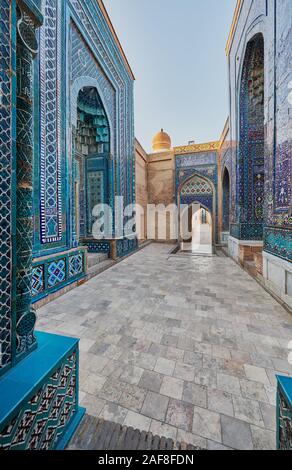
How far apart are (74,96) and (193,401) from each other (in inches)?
205

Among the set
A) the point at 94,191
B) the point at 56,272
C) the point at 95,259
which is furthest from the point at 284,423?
the point at 94,191

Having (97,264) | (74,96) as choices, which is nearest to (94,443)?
(97,264)

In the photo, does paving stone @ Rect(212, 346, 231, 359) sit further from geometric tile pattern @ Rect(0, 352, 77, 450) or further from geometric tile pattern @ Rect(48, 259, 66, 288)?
geometric tile pattern @ Rect(48, 259, 66, 288)

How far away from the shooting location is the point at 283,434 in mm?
1051

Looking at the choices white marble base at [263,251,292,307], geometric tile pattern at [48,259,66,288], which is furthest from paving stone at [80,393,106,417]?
white marble base at [263,251,292,307]

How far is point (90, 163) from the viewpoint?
628cm

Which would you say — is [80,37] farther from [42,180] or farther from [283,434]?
[283,434]

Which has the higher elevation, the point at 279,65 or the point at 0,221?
the point at 279,65

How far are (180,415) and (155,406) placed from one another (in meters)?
0.19

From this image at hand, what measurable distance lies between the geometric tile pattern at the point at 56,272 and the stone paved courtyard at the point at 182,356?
1.13 ft

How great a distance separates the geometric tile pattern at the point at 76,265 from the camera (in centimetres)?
391

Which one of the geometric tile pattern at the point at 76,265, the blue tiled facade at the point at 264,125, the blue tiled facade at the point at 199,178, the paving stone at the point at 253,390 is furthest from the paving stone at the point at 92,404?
the blue tiled facade at the point at 199,178

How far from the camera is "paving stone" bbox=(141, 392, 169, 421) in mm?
1385

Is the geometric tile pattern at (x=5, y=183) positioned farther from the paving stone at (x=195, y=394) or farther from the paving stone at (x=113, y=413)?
the paving stone at (x=195, y=394)
